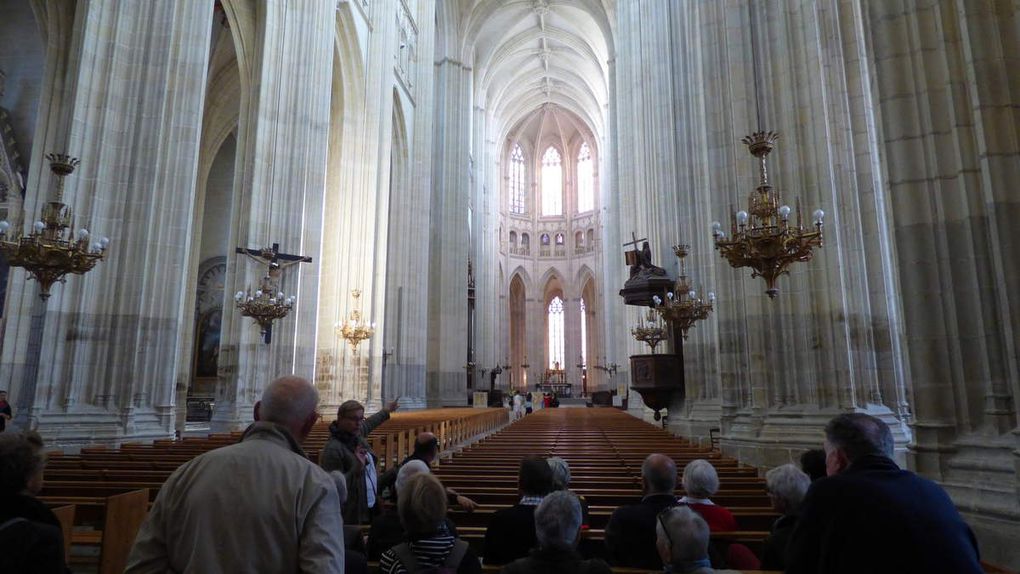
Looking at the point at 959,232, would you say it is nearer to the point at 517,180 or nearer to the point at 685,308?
the point at 685,308

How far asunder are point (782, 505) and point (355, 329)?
1489cm

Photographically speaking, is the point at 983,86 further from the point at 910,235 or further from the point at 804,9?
the point at 804,9

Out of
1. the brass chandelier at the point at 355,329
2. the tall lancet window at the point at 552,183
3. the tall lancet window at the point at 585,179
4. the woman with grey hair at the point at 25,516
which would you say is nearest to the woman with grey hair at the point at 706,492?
the woman with grey hair at the point at 25,516

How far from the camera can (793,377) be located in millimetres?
6812

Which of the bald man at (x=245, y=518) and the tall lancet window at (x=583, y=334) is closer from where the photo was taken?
the bald man at (x=245, y=518)

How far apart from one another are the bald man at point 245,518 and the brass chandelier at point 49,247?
265 inches

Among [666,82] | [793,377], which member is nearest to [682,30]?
[666,82]

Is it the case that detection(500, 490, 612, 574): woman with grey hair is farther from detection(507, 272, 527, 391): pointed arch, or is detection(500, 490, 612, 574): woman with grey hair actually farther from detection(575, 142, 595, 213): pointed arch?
detection(575, 142, 595, 213): pointed arch

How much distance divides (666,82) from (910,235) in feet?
40.5

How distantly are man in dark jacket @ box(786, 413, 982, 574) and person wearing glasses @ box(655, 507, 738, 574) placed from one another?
1.16 feet

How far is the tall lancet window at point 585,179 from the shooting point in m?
45.2

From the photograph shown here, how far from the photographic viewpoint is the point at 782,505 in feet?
8.73

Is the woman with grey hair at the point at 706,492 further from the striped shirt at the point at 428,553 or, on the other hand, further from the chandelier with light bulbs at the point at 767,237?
the chandelier with light bulbs at the point at 767,237

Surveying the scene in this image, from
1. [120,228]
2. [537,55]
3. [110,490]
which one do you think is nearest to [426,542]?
[110,490]
